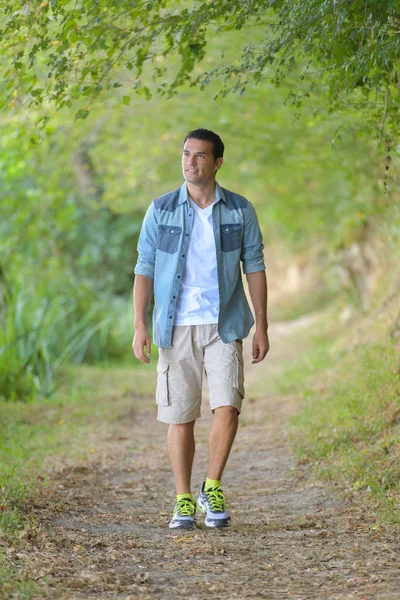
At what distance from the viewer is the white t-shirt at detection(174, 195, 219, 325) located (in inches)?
184

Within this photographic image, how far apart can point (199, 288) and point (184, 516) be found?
47.4 inches

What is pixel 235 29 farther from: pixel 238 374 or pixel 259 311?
pixel 238 374

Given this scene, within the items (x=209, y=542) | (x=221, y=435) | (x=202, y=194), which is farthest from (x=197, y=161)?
(x=209, y=542)

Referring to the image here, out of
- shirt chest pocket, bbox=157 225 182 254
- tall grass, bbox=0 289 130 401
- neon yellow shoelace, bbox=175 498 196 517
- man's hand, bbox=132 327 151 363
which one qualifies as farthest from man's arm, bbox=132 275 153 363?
tall grass, bbox=0 289 130 401

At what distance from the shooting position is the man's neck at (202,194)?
480 cm

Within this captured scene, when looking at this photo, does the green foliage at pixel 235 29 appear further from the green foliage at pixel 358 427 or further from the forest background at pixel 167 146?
the green foliage at pixel 358 427

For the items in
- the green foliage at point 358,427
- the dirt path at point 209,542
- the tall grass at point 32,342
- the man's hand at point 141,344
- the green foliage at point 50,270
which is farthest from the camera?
the green foliage at point 50,270

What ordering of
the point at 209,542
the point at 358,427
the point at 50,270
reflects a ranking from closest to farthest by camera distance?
the point at 209,542 < the point at 358,427 < the point at 50,270

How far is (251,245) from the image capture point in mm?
4828

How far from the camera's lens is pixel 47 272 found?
13906 millimetres

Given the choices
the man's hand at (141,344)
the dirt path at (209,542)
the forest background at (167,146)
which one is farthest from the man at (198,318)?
the forest background at (167,146)

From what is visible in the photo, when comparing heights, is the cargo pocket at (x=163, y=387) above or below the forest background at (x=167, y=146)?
below

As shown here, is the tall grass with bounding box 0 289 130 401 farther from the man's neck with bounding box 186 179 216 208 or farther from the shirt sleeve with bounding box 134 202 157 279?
the man's neck with bounding box 186 179 216 208

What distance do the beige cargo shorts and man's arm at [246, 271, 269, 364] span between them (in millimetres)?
109
